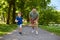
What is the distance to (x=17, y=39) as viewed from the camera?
44.1ft

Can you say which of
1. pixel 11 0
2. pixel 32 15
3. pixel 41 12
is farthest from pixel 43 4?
pixel 32 15

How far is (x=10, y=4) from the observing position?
140 ft

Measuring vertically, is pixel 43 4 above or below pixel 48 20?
above

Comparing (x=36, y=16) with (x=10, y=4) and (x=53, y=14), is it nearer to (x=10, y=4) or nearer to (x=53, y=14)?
(x=10, y=4)

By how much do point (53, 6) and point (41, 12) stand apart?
507cm

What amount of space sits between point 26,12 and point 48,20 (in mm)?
7776

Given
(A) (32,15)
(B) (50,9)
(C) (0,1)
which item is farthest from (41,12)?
(A) (32,15)

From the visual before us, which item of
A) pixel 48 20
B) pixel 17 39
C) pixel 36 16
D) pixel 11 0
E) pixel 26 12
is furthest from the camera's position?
pixel 26 12

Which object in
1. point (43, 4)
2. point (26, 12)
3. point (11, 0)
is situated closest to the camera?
point (11, 0)

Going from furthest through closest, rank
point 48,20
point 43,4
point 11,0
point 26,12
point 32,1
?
point 26,12, point 48,20, point 43,4, point 32,1, point 11,0

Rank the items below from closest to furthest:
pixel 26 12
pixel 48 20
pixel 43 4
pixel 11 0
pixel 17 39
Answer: pixel 17 39, pixel 11 0, pixel 43 4, pixel 48 20, pixel 26 12

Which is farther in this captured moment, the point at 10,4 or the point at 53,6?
the point at 53,6

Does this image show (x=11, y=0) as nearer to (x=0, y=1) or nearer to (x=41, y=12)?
(x=0, y=1)

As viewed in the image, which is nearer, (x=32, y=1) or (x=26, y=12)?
(x=32, y=1)
